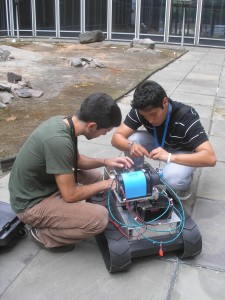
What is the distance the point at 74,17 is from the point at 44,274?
65.7 ft

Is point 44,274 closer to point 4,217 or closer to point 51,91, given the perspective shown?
point 4,217

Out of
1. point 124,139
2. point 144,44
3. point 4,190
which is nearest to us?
point 124,139

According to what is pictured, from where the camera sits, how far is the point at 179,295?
2391mm

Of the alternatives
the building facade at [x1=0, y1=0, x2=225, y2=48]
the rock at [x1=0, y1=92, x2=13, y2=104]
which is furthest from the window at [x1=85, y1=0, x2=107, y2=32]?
the rock at [x1=0, y1=92, x2=13, y2=104]

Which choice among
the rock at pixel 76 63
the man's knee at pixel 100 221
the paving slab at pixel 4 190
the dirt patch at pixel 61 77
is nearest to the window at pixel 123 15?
the dirt patch at pixel 61 77

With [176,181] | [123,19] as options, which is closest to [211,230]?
[176,181]

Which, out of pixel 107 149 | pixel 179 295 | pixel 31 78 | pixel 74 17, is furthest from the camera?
pixel 74 17

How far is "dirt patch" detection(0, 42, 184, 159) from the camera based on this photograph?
19.2ft

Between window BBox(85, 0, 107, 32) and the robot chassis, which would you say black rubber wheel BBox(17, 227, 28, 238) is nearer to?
the robot chassis

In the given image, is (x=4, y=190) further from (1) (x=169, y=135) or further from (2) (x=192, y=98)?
(2) (x=192, y=98)

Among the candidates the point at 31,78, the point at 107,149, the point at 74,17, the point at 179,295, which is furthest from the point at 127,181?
the point at 74,17

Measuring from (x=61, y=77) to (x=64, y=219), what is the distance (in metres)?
7.63

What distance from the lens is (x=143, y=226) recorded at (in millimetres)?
2588

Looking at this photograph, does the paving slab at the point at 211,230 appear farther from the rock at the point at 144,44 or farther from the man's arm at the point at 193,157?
the rock at the point at 144,44
